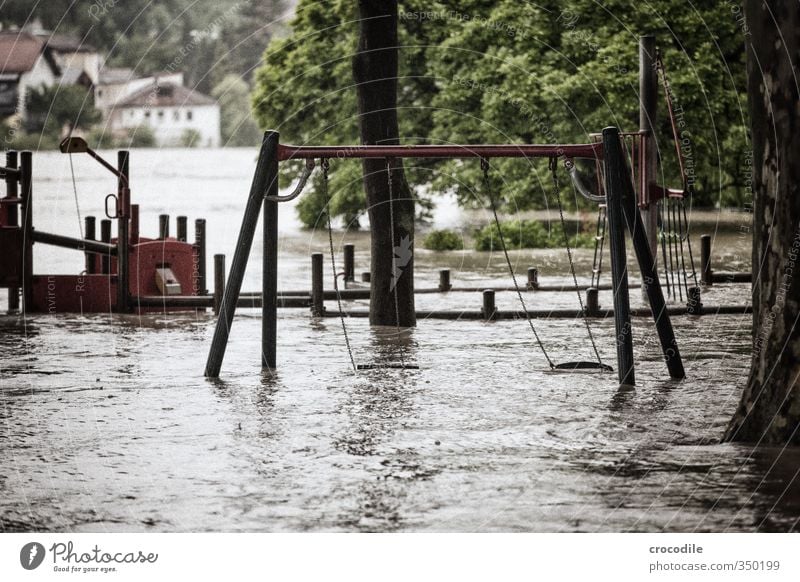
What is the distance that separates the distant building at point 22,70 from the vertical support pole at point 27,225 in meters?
46.1

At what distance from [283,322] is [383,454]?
23.5 feet

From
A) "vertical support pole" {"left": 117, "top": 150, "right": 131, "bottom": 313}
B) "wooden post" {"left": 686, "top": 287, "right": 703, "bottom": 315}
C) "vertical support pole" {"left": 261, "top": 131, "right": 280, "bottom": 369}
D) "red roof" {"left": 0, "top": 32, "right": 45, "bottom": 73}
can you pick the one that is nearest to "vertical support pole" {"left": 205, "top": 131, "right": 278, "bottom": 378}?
"vertical support pole" {"left": 261, "top": 131, "right": 280, "bottom": 369}

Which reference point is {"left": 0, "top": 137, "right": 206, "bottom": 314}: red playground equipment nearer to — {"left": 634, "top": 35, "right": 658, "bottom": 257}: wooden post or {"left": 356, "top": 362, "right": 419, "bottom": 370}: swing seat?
{"left": 356, "top": 362, "right": 419, "bottom": 370}: swing seat

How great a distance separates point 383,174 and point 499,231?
3.56 metres

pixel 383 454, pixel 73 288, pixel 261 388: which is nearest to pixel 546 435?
pixel 383 454

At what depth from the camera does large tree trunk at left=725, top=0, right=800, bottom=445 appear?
758 centimetres

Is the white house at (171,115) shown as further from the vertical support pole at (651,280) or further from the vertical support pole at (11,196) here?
the vertical support pole at (651,280)

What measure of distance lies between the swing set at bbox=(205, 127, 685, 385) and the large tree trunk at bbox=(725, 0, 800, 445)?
6.58ft

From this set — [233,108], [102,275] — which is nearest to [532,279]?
[102,275]

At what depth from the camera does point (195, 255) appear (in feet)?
53.6

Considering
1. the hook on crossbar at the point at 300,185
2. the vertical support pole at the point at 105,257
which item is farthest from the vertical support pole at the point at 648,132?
the vertical support pole at the point at 105,257

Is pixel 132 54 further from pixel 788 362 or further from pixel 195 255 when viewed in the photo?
pixel 788 362

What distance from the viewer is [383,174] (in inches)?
547
